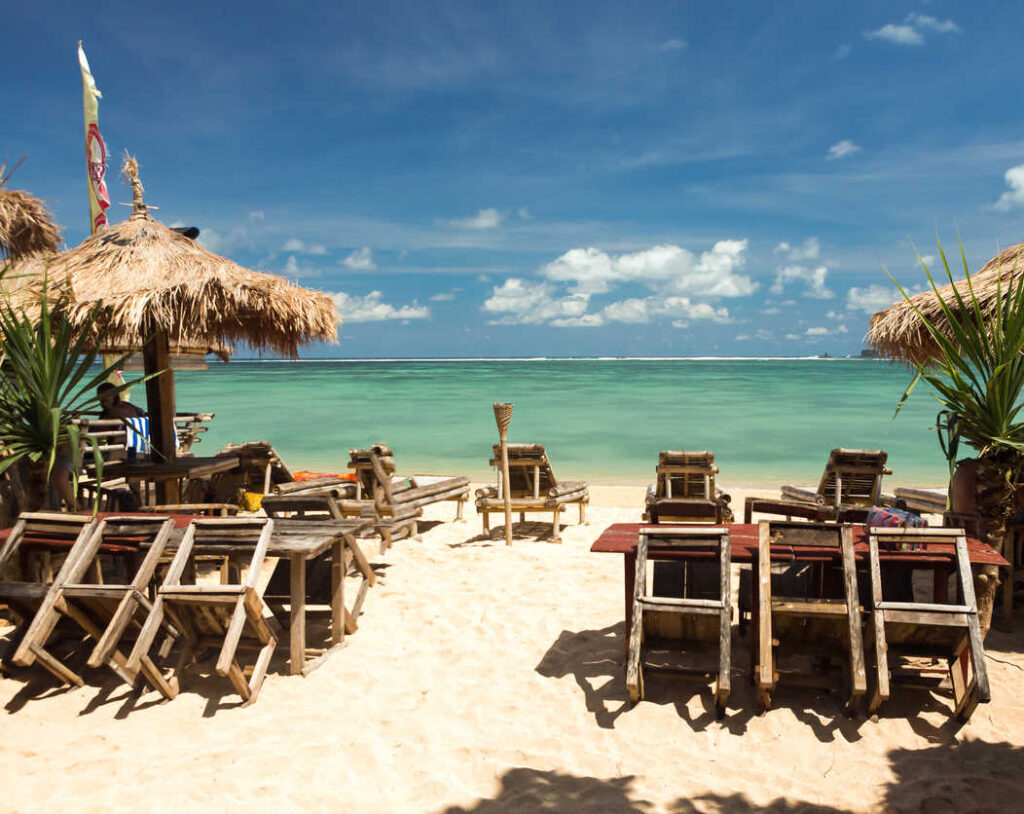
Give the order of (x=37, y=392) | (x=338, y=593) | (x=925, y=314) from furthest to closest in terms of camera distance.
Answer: (x=925, y=314) < (x=37, y=392) < (x=338, y=593)

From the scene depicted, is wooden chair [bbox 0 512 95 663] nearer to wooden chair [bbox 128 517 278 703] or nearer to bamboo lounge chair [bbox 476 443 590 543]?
wooden chair [bbox 128 517 278 703]

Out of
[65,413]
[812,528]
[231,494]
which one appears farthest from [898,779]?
[231,494]

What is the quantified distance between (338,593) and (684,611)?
75.0 inches

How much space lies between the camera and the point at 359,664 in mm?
3627

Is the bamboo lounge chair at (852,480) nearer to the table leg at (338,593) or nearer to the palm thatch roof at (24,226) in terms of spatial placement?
the table leg at (338,593)

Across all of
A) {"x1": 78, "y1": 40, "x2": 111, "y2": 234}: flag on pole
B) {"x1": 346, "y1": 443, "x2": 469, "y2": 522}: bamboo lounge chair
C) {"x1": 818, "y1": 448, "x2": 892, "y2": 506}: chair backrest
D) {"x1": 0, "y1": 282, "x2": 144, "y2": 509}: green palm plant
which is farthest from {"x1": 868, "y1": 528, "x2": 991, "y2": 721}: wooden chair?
{"x1": 78, "y1": 40, "x2": 111, "y2": 234}: flag on pole

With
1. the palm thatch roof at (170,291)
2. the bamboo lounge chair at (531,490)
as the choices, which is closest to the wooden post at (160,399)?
the palm thatch roof at (170,291)

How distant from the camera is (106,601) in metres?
3.21

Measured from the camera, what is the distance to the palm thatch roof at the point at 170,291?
5352mm

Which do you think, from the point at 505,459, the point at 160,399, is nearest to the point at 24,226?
the point at 160,399

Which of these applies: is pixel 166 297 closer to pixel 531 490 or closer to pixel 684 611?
pixel 531 490

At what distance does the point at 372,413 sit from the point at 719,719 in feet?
84.7

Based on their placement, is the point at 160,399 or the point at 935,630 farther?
the point at 160,399

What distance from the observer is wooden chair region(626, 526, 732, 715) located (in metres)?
2.99
